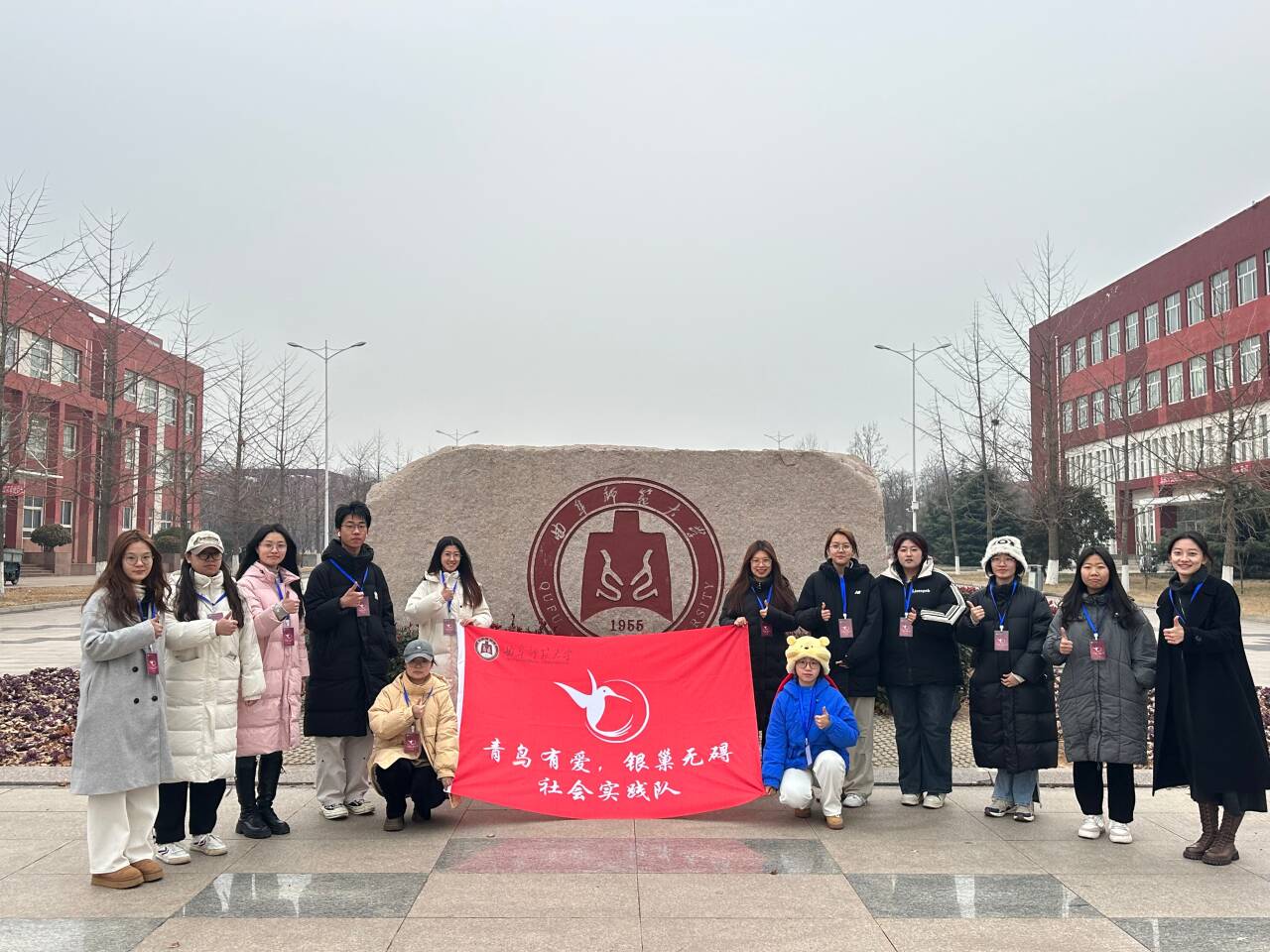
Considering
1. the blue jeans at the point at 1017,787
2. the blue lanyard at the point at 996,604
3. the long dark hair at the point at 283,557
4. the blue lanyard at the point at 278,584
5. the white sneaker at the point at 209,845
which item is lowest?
the white sneaker at the point at 209,845

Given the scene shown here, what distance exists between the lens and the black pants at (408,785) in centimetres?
502

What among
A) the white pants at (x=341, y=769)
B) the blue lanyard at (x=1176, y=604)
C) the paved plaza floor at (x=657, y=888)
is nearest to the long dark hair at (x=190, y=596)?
the white pants at (x=341, y=769)

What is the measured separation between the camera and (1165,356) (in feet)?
122

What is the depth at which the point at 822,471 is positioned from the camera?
29.1ft

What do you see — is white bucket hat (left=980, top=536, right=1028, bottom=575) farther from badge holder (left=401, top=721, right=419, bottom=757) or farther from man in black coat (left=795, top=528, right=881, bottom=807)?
badge holder (left=401, top=721, right=419, bottom=757)

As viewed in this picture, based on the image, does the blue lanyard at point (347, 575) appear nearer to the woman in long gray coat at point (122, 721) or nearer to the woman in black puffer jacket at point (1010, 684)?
the woman in long gray coat at point (122, 721)

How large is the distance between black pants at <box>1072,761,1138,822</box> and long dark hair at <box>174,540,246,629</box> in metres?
4.22

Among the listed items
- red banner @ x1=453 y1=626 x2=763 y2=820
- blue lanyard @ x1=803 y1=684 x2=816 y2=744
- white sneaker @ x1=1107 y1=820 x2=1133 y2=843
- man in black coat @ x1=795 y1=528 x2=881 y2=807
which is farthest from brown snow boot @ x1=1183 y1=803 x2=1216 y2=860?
red banner @ x1=453 y1=626 x2=763 y2=820

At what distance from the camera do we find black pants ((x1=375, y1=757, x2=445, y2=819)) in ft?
16.5

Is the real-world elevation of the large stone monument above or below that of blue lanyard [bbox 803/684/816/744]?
above

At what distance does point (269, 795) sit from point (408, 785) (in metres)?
0.69

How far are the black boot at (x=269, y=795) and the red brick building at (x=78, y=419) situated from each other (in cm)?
1998

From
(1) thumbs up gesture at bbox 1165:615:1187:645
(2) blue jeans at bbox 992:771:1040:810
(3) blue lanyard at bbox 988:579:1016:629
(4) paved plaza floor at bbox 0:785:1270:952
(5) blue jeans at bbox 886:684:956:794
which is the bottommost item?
(4) paved plaza floor at bbox 0:785:1270:952

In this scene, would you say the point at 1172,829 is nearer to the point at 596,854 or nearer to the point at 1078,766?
the point at 1078,766
